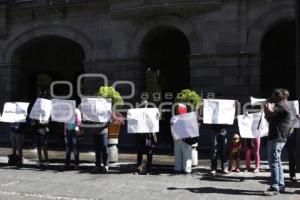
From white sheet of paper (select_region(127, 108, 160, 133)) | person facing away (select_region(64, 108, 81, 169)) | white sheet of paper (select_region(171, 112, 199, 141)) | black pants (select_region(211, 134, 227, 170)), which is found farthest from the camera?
person facing away (select_region(64, 108, 81, 169))

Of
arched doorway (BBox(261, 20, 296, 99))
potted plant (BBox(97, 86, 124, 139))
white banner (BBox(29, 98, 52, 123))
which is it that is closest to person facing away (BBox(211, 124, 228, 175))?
potted plant (BBox(97, 86, 124, 139))

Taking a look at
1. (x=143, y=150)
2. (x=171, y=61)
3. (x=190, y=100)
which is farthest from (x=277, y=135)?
(x=171, y=61)

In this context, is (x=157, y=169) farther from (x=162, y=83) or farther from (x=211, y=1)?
(x=162, y=83)

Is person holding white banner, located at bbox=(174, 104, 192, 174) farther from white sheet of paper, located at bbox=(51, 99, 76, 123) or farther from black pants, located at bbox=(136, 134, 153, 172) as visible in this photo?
white sheet of paper, located at bbox=(51, 99, 76, 123)

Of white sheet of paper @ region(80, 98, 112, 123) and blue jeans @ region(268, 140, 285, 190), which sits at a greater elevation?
white sheet of paper @ region(80, 98, 112, 123)

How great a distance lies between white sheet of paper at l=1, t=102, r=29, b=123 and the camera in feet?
40.9

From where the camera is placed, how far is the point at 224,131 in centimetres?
1111

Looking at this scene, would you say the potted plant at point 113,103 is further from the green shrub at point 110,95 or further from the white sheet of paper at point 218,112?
the white sheet of paper at point 218,112

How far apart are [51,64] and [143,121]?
12.8 m

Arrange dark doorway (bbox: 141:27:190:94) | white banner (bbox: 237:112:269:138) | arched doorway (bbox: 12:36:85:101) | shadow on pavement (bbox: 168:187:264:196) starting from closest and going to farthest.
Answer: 1. shadow on pavement (bbox: 168:187:264:196)
2. white banner (bbox: 237:112:269:138)
3. dark doorway (bbox: 141:27:190:94)
4. arched doorway (bbox: 12:36:85:101)

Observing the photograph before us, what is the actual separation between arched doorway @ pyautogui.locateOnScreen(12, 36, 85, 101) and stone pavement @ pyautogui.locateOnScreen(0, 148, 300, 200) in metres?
10.4

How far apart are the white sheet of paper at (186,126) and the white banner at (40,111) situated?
3316 mm

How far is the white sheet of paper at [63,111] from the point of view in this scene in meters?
12.0

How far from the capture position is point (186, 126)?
11.2 m
